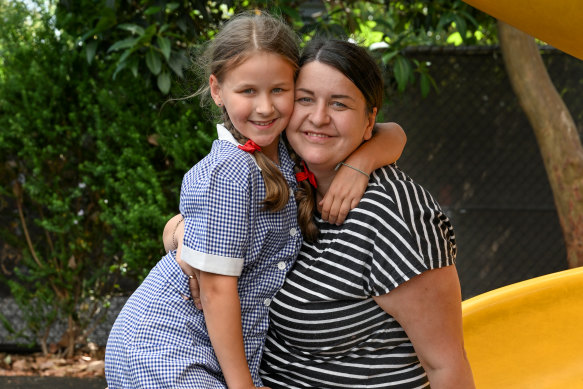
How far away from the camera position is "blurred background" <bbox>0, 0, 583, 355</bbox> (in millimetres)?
3982

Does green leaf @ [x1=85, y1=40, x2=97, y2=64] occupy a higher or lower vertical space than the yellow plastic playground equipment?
higher

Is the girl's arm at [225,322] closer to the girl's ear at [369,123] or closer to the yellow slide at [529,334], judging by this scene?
the girl's ear at [369,123]

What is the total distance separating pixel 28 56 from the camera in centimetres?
423

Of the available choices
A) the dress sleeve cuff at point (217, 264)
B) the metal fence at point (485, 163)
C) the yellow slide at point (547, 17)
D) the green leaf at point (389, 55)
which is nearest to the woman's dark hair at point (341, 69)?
the dress sleeve cuff at point (217, 264)

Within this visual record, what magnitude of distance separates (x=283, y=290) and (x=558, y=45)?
863 millimetres

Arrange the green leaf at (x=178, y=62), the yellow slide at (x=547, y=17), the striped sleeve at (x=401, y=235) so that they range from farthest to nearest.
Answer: the green leaf at (x=178, y=62) < the striped sleeve at (x=401, y=235) < the yellow slide at (x=547, y=17)

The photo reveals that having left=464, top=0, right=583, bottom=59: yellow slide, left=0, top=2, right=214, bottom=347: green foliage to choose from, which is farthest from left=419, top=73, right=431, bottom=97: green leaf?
left=464, top=0, right=583, bottom=59: yellow slide

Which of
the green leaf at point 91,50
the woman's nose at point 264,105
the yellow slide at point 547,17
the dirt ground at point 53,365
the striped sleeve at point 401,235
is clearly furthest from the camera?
the dirt ground at point 53,365

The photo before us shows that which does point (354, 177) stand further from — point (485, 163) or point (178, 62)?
point (485, 163)

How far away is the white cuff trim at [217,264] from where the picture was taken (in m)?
1.66

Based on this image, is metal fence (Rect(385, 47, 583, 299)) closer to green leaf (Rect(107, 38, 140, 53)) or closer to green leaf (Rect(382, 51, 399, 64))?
green leaf (Rect(382, 51, 399, 64))

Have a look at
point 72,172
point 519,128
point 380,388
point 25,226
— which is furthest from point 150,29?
point 519,128

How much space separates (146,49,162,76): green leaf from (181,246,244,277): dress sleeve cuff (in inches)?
84.9

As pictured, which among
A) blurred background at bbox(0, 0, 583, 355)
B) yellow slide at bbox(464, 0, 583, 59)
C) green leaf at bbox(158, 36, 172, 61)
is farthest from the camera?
blurred background at bbox(0, 0, 583, 355)
